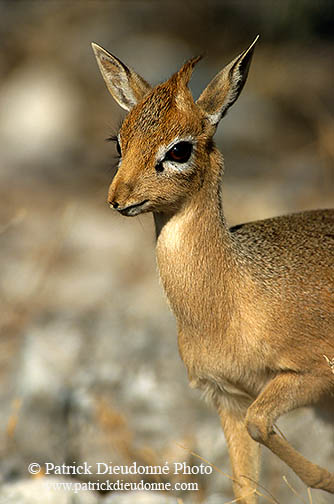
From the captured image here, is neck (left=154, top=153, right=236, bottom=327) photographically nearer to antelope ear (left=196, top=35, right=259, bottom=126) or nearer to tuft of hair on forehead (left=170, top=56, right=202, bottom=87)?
antelope ear (left=196, top=35, right=259, bottom=126)

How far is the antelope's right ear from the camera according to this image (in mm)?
3582

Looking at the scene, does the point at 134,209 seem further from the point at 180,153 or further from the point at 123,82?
the point at 123,82

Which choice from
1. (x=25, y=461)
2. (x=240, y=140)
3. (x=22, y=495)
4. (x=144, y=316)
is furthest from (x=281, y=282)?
(x=240, y=140)

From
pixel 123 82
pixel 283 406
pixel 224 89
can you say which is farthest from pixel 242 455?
pixel 123 82

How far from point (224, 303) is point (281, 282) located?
10.2 inches

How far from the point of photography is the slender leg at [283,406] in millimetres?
3279

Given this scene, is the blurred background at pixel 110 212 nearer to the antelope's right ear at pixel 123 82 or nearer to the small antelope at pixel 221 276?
the small antelope at pixel 221 276

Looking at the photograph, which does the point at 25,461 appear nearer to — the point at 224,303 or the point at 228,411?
the point at 228,411

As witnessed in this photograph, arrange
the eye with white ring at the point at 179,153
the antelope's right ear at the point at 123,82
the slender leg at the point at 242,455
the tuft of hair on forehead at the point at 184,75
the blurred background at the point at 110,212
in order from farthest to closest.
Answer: the blurred background at the point at 110,212, the slender leg at the point at 242,455, the antelope's right ear at the point at 123,82, the tuft of hair on forehead at the point at 184,75, the eye with white ring at the point at 179,153

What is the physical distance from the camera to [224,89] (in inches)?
132

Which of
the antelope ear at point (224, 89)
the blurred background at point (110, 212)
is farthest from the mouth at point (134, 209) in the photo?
the blurred background at point (110, 212)

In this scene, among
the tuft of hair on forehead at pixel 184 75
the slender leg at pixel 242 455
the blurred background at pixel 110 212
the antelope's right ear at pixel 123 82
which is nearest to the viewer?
the tuft of hair on forehead at pixel 184 75

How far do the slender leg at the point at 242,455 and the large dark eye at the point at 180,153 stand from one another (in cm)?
127

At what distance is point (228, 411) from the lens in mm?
3799
